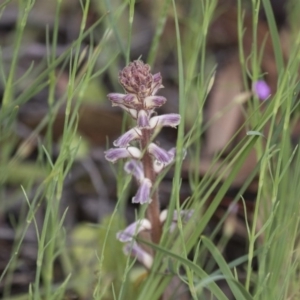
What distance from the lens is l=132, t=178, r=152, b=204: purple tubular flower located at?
1197mm

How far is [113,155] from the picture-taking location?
3.98 ft

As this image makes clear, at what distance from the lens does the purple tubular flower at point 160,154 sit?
1.18m

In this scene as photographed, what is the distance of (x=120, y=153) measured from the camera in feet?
3.99

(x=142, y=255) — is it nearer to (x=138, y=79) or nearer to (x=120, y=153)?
(x=120, y=153)

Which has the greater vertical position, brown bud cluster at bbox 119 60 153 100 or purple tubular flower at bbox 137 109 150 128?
brown bud cluster at bbox 119 60 153 100

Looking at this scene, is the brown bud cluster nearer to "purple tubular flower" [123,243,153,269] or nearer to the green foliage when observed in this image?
the green foliage

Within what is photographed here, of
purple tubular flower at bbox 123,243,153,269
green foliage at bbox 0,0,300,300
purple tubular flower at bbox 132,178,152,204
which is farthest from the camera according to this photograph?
purple tubular flower at bbox 123,243,153,269

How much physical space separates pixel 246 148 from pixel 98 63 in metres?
1.26

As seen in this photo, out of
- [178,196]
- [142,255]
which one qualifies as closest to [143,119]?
[178,196]

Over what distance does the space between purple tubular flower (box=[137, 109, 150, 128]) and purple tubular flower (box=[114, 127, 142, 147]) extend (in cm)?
3

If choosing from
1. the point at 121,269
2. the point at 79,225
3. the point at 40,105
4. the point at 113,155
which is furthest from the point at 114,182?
the point at 113,155

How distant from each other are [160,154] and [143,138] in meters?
0.04

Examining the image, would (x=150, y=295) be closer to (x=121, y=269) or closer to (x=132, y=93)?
(x=121, y=269)

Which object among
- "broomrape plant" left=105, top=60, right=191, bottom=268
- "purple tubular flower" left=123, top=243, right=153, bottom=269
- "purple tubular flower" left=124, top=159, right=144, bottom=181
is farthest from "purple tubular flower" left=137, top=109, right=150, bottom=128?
"purple tubular flower" left=123, top=243, right=153, bottom=269
